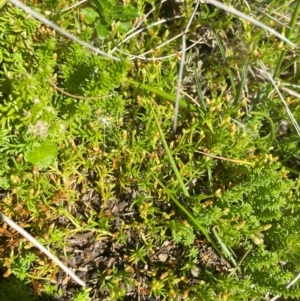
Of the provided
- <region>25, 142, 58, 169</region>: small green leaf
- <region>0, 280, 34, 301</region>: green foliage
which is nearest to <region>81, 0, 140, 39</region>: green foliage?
<region>25, 142, 58, 169</region>: small green leaf

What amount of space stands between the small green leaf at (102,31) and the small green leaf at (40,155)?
19.5 inches

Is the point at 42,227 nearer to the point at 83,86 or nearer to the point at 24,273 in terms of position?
the point at 24,273

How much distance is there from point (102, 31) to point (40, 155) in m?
0.57

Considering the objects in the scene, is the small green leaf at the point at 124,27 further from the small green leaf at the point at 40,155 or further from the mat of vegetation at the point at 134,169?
the small green leaf at the point at 40,155

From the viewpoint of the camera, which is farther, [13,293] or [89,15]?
[89,15]

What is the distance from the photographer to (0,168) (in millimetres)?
1918

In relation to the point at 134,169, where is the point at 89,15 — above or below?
above

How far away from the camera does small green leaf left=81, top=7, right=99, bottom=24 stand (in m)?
2.03

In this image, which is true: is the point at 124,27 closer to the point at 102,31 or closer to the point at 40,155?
the point at 102,31

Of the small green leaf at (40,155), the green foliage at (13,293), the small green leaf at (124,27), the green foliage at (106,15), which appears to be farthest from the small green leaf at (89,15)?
the green foliage at (13,293)

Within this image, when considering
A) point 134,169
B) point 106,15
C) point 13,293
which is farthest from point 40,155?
point 106,15

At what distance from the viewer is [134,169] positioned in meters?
2.07

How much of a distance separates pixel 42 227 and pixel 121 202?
1.18 feet

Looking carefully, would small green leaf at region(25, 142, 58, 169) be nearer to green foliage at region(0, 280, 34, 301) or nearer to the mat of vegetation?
the mat of vegetation
